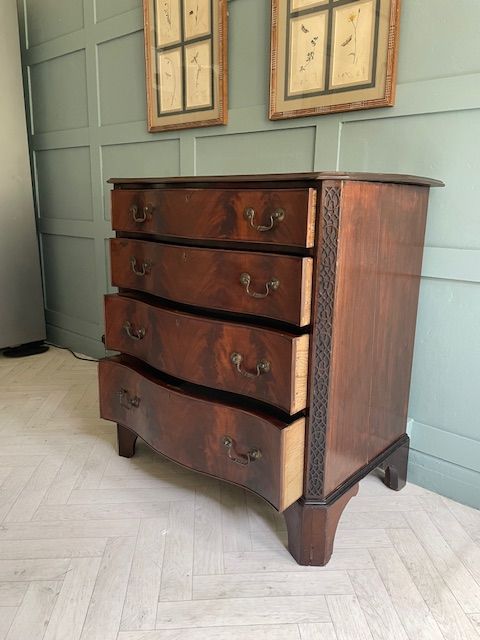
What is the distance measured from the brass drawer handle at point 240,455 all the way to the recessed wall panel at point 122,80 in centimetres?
162

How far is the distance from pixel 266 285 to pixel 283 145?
2.77 feet

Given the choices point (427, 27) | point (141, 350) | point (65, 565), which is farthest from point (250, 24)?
point (65, 565)

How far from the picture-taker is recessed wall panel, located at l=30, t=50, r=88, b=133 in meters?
2.59

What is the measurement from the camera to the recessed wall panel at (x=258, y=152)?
1.78 meters

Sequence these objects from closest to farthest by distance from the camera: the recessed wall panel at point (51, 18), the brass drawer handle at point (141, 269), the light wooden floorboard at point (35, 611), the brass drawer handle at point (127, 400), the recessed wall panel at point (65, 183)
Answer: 1. the light wooden floorboard at point (35, 611)
2. the brass drawer handle at point (141, 269)
3. the brass drawer handle at point (127, 400)
4. the recessed wall panel at point (51, 18)
5. the recessed wall panel at point (65, 183)

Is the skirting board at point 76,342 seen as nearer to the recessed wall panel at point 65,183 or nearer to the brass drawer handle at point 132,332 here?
the recessed wall panel at point 65,183

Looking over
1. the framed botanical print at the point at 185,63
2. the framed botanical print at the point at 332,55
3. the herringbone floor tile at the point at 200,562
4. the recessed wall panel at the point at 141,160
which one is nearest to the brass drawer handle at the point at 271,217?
the framed botanical print at the point at 332,55

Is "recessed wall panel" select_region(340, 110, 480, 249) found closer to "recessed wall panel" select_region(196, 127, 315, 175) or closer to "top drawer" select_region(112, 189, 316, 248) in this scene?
"recessed wall panel" select_region(196, 127, 315, 175)

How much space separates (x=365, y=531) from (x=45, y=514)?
0.92 m

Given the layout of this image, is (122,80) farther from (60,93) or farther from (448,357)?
(448,357)

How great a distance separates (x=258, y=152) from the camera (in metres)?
1.90

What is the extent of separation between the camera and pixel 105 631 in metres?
1.08

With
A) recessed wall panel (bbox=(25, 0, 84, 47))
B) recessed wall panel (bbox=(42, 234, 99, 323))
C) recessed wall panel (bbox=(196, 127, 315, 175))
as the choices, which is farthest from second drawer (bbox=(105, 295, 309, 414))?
recessed wall panel (bbox=(25, 0, 84, 47))

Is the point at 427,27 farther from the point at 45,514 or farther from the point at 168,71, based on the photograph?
the point at 45,514
